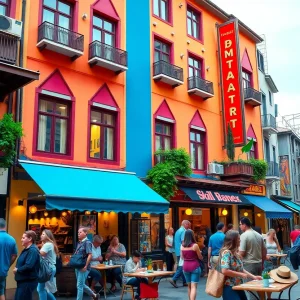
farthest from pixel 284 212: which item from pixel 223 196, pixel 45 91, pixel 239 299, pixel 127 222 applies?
pixel 239 299

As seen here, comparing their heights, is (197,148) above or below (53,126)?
above

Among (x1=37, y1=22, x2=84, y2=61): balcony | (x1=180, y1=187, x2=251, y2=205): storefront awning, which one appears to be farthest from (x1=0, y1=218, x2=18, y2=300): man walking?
(x1=180, y1=187, x2=251, y2=205): storefront awning

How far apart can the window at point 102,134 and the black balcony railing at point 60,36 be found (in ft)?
8.18

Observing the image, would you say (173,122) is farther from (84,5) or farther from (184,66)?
(84,5)

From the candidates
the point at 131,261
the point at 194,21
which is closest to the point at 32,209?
the point at 131,261

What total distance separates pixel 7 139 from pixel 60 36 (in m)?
4.60

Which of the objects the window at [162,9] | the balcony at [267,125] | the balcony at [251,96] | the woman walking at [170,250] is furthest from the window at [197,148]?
the balcony at [267,125]

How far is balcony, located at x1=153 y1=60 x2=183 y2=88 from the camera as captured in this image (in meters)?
16.4

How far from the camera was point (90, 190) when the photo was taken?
11.6 meters

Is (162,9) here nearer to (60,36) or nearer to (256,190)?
(60,36)

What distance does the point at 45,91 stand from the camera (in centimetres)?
1288

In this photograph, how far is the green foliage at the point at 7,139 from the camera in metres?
10.3

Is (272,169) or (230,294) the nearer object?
(230,294)

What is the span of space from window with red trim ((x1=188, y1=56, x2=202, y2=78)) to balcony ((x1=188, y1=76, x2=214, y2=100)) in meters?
0.70
